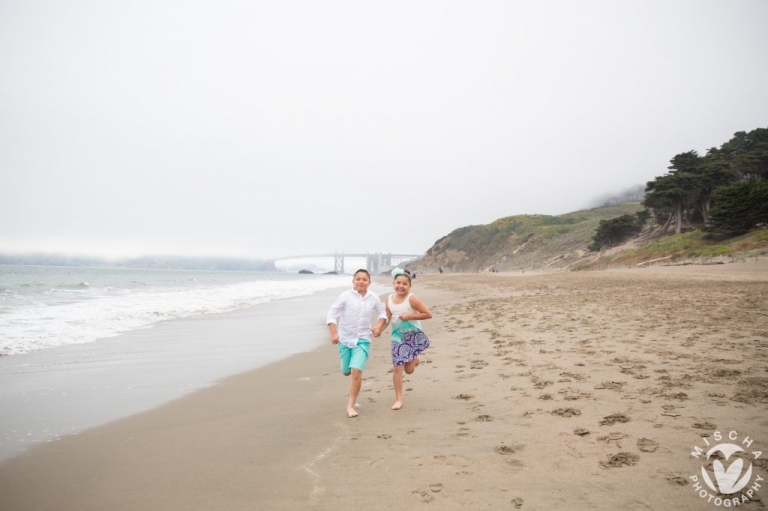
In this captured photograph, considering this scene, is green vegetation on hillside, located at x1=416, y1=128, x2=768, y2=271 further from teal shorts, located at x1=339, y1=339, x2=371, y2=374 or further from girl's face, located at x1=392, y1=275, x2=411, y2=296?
teal shorts, located at x1=339, y1=339, x2=371, y2=374

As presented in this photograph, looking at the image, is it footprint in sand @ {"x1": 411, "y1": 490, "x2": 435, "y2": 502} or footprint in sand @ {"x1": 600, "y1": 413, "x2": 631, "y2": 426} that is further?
footprint in sand @ {"x1": 600, "y1": 413, "x2": 631, "y2": 426}

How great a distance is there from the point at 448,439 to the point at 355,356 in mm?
1409

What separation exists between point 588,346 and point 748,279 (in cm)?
1437

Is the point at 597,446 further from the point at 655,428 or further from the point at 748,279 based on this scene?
the point at 748,279

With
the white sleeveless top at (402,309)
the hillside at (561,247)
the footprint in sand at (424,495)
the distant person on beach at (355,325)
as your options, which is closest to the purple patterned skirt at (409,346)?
the white sleeveless top at (402,309)

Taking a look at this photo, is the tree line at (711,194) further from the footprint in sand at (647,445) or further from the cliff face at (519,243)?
the footprint in sand at (647,445)

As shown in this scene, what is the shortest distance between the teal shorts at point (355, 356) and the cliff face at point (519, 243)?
159ft

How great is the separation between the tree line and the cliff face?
684 cm

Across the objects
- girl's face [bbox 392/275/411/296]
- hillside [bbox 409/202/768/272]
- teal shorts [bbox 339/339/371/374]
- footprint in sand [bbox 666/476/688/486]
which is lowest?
footprint in sand [bbox 666/476/688/486]

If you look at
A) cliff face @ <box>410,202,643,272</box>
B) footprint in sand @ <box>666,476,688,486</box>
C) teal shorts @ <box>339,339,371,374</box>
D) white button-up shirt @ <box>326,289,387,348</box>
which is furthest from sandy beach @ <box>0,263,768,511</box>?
cliff face @ <box>410,202,643,272</box>

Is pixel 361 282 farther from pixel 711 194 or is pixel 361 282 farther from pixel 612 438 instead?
pixel 711 194

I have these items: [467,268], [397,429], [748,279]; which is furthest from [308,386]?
[467,268]

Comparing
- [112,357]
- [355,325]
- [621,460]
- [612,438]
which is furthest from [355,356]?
→ [112,357]

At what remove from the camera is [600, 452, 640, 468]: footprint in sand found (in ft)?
9.25
